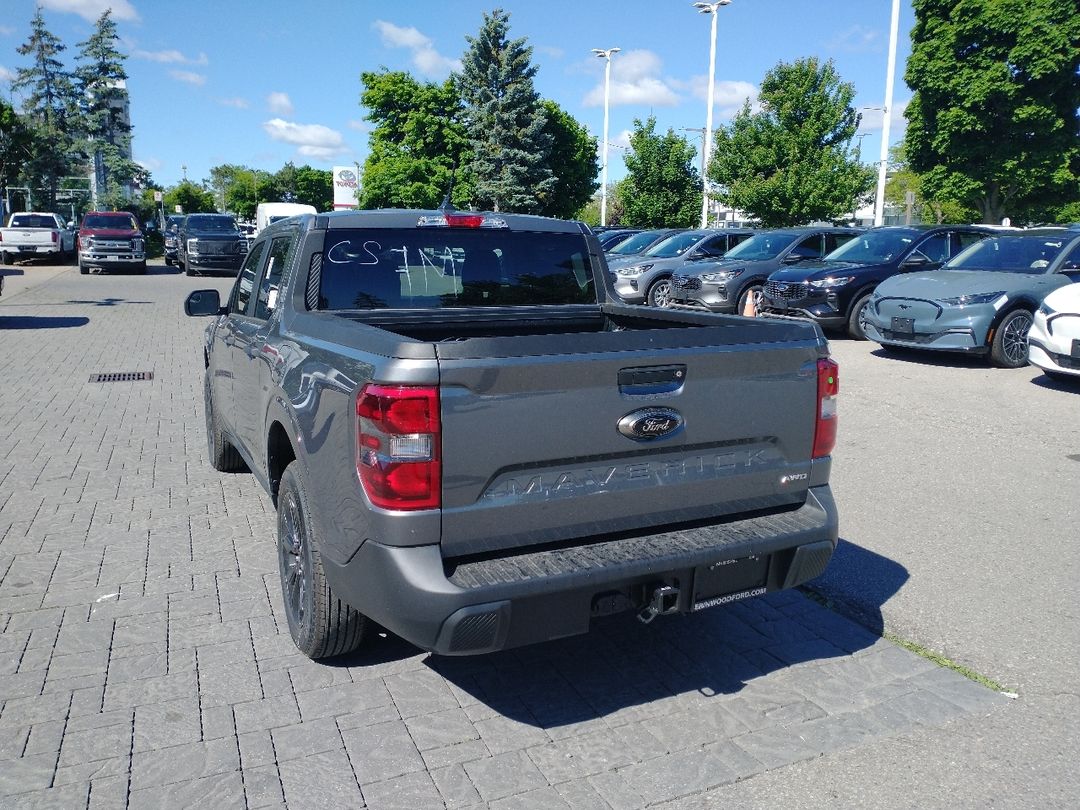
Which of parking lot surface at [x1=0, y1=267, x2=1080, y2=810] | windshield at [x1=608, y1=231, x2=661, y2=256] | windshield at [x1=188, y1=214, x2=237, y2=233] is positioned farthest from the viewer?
windshield at [x1=188, y1=214, x2=237, y2=233]

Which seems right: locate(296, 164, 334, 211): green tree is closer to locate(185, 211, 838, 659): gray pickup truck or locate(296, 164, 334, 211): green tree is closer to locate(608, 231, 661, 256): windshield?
locate(608, 231, 661, 256): windshield

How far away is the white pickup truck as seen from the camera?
30.5 m

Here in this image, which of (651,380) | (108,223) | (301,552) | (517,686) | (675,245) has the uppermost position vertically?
(108,223)

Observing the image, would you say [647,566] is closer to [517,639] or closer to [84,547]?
[517,639]

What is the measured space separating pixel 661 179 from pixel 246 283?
31.6 metres

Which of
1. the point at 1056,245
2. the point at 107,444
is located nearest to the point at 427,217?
the point at 107,444

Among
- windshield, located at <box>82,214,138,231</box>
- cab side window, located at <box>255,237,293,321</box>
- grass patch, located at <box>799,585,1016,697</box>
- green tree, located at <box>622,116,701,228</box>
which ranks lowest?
grass patch, located at <box>799,585,1016,697</box>

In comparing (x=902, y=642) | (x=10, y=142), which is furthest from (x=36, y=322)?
(x=10, y=142)

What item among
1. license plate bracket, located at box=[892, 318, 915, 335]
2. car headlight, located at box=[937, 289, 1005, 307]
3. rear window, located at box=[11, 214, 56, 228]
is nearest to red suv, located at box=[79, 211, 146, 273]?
rear window, located at box=[11, 214, 56, 228]

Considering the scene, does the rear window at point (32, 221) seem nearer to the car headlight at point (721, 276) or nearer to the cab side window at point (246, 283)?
the car headlight at point (721, 276)

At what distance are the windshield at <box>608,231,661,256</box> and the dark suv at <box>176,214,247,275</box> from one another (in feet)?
43.3

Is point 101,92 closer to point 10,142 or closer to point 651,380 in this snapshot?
point 10,142

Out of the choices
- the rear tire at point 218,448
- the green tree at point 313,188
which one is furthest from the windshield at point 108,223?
the green tree at point 313,188

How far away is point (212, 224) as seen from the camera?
31250mm
